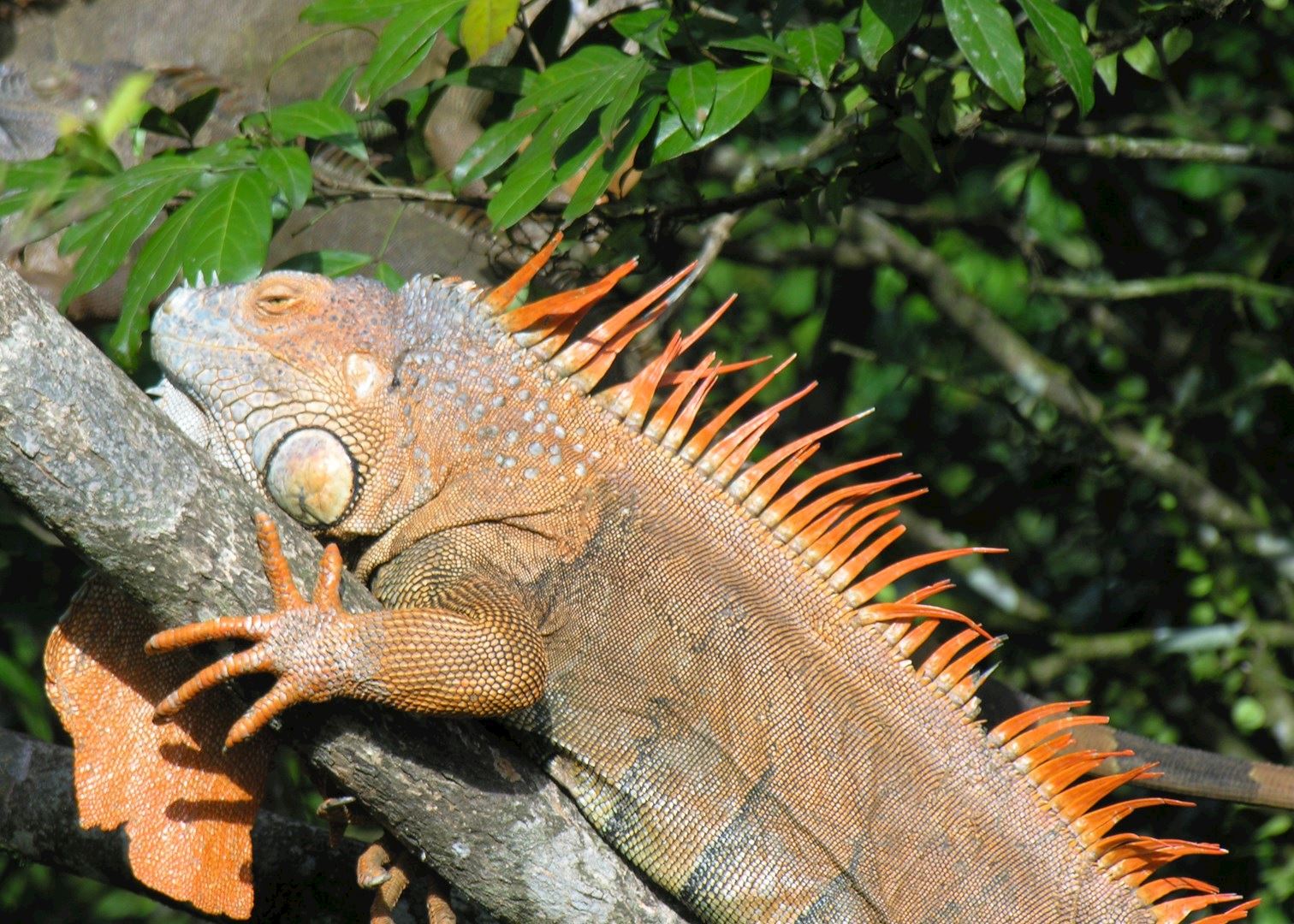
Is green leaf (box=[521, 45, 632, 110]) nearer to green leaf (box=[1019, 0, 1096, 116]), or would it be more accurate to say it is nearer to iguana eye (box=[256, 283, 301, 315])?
iguana eye (box=[256, 283, 301, 315])

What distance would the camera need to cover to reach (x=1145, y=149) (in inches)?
182

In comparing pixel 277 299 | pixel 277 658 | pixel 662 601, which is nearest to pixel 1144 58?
pixel 662 601

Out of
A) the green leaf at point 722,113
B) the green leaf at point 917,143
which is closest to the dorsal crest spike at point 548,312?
the green leaf at point 722,113

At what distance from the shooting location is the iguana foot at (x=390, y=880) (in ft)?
9.75

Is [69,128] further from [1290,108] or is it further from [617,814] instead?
[1290,108]

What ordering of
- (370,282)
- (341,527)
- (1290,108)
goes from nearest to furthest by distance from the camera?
(341,527) → (370,282) → (1290,108)

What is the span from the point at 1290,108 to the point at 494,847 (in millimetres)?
5319

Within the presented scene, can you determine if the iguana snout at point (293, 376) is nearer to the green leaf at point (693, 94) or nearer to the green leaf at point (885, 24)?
the green leaf at point (693, 94)

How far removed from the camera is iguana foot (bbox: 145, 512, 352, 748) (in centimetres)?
244

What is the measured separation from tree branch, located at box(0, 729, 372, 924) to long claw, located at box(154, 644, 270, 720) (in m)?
1.26

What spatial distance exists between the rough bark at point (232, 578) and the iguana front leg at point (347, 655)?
53mm

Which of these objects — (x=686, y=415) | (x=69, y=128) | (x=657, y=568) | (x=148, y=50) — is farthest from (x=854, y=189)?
(x=148, y=50)

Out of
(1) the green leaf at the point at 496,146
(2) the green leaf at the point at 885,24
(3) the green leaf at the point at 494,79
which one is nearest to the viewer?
(2) the green leaf at the point at 885,24

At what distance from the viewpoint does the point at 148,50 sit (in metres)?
6.55
